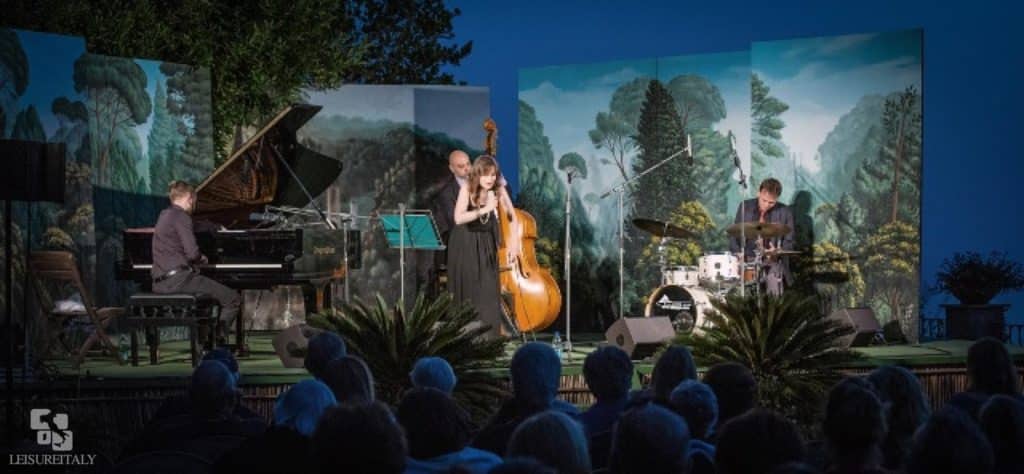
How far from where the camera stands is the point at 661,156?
17.8m

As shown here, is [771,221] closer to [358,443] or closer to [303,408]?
[303,408]

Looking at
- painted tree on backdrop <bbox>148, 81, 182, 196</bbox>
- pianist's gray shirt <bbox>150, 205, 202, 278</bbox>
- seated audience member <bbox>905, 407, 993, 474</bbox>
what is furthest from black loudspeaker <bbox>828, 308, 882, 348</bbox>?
seated audience member <bbox>905, 407, 993, 474</bbox>

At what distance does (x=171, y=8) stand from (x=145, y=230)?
614 cm

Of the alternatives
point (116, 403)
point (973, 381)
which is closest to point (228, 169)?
point (116, 403)

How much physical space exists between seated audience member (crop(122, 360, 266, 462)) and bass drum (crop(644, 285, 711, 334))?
28.6ft

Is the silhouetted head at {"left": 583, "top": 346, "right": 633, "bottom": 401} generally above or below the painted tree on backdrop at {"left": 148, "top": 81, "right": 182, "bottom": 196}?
below

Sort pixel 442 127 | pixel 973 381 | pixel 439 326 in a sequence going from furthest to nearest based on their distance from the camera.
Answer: pixel 442 127, pixel 439 326, pixel 973 381

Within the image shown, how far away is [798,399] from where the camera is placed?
931 centimetres

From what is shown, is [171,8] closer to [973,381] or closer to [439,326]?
[439,326]

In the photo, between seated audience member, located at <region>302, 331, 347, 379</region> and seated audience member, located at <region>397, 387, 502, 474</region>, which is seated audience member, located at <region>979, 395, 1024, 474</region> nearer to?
seated audience member, located at <region>397, 387, 502, 474</region>

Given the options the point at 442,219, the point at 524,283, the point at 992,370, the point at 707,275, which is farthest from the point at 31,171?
the point at 442,219

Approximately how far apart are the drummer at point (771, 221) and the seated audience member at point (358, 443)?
→ 10.9 m

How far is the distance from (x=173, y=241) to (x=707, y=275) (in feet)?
18.4

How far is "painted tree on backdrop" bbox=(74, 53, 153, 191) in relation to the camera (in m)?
15.4
